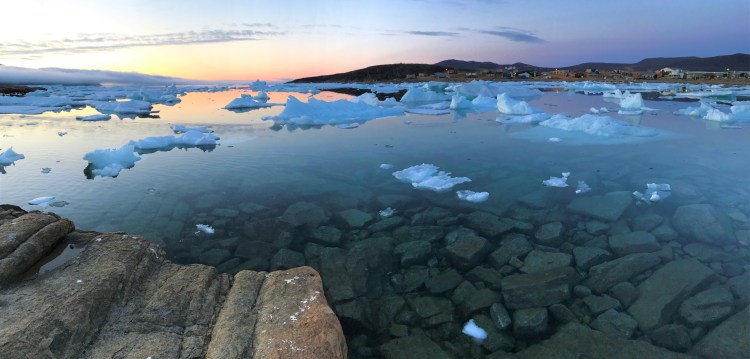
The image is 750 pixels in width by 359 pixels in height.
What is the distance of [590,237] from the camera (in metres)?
5.18

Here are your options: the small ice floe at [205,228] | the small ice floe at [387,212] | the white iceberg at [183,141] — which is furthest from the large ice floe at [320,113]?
the small ice floe at [205,228]

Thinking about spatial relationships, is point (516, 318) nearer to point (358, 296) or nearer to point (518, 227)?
point (358, 296)

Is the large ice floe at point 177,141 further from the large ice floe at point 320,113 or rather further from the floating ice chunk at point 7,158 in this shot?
the large ice floe at point 320,113

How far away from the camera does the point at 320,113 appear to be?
1753 cm

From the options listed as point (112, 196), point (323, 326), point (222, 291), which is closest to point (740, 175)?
point (323, 326)

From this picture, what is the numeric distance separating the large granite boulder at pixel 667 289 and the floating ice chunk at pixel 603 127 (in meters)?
8.89

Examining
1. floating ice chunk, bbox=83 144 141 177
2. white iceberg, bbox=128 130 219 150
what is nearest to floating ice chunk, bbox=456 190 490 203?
floating ice chunk, bbox=83 144 141 177

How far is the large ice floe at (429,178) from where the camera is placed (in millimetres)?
7188

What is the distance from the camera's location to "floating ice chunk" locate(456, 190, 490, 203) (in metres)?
6.48

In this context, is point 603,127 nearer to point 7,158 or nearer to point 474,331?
point 474,331

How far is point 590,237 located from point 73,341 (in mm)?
5466

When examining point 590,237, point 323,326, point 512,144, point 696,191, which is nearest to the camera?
point 323,326

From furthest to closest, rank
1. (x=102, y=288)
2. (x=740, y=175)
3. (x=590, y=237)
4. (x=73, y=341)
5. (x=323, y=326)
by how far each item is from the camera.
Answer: (x=740, y=175), (x=590, y=237), (x=102, y=288), (x=323, y=326), (x=73, y=341)

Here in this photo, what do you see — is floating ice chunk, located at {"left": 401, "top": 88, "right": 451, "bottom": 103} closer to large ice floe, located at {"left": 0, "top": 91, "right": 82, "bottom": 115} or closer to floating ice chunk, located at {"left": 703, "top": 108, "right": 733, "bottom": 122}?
floating ice chunk, located at {"left": 703, "top": 108, "right": 733, "bottom": 122}
